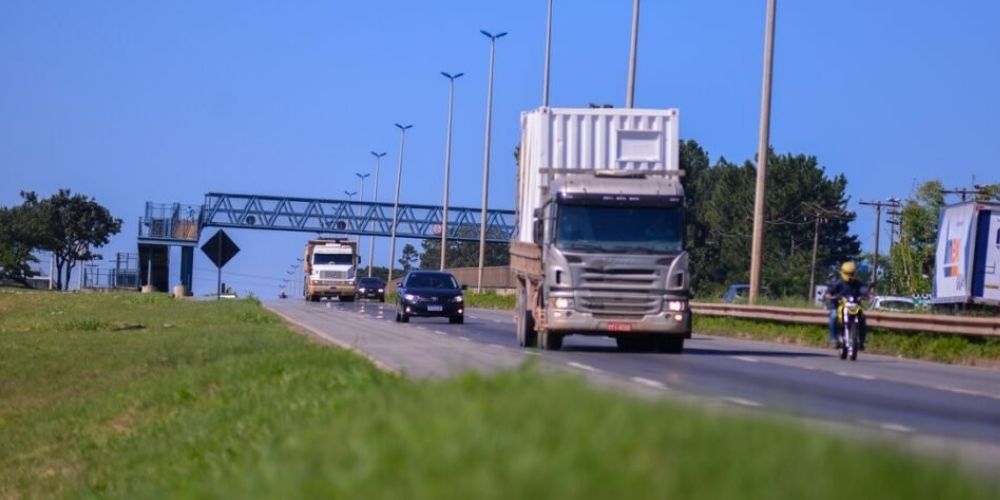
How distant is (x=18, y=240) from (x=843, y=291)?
117850 mm

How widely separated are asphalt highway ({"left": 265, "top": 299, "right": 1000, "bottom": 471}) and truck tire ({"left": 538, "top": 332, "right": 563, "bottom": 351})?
29 centimetres

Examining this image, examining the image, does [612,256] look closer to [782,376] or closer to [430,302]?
[782,376]

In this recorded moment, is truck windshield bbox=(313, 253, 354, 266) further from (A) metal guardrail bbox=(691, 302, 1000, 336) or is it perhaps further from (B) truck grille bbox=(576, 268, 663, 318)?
(B) truck grille bbox=(576, 268, 663, 318)

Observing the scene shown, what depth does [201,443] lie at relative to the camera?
44.3 ft

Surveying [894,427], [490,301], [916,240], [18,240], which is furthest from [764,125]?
[18,240]

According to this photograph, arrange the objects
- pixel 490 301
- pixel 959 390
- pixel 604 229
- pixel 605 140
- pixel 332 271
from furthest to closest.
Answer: pixel 332 271
pixel 490 301
pixel 605 140
pixel 604 229
pixel 959 390

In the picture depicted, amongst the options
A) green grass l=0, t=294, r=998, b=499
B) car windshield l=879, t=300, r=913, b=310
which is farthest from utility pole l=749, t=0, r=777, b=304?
green grass l=0, t=294, r=998, b=499

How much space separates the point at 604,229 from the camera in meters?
26.0

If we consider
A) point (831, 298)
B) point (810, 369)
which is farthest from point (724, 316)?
point (810, 369)

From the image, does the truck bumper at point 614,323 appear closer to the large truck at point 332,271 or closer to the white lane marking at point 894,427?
the white lane marking at point 894,427

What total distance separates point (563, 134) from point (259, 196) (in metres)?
93.1

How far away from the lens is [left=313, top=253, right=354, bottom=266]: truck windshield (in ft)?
273

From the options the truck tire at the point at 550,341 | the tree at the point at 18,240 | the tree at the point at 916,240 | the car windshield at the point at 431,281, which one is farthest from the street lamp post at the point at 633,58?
the tree at the point at 18,240

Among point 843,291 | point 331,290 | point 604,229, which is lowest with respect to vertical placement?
point 331,290
